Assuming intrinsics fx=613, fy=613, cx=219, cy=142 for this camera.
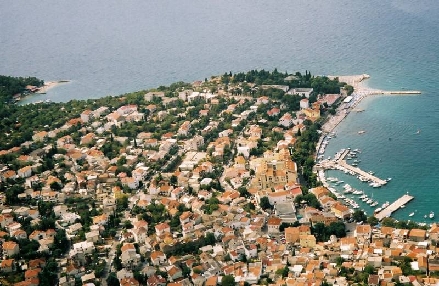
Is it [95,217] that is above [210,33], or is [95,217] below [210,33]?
below

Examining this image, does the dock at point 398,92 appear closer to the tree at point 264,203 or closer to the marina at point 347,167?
the marina at point 347,167

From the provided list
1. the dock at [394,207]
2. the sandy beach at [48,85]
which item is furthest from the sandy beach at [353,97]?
the sandy beach at [48,85]

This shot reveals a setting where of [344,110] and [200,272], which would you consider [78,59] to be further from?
[200,272]

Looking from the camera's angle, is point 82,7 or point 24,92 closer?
point 24,92

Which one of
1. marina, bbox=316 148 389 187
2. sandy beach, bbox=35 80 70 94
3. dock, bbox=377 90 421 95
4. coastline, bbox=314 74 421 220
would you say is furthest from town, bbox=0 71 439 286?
sandy beach, bbox=35 80 70 94

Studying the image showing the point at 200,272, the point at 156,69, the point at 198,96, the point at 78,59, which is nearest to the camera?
the point at 200,272

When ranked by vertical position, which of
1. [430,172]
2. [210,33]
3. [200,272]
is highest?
[210,33]

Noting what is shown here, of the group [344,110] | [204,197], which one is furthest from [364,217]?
[344,110]
